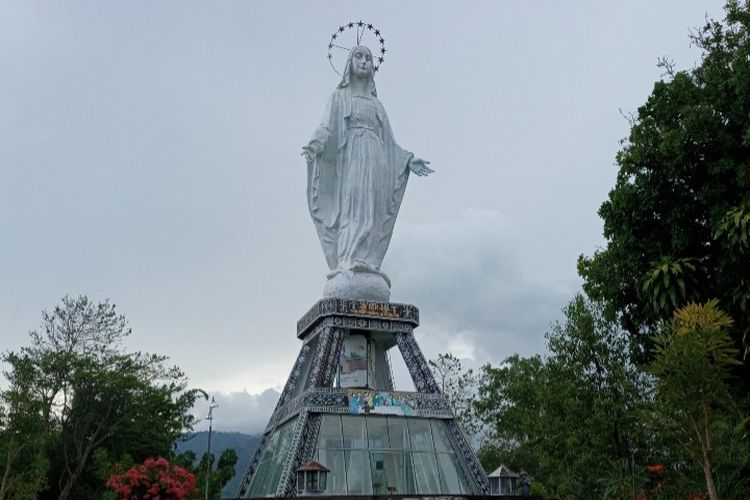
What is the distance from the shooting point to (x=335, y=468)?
61.8 feet

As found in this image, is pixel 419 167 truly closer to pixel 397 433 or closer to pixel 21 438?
pixel 397 433

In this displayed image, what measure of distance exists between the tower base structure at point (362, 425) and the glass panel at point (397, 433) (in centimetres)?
3

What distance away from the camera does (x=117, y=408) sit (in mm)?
31312

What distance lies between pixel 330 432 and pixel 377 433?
4.16 ft

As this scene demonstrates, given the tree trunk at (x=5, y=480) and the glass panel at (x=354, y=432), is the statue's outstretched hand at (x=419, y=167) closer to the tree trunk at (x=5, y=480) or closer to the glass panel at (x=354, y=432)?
the glass panel at (x=354, y=432)

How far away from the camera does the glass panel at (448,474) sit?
19.3m

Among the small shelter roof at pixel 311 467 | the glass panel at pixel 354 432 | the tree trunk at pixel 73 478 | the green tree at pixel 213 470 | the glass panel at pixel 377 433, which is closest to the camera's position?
the small shelter roof at pixel 311 467

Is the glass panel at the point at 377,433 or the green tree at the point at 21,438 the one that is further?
the green tree at the point at 21,438

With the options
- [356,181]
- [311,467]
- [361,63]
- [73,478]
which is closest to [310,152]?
[356,181]

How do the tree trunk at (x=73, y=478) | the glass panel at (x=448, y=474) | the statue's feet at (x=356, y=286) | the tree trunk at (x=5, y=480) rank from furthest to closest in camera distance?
the tree trunk at (x=73, y=478), the tree trunk at (x=5, y=480), the statue's feet at (x=356, y=286), the glass panel at (x=448, y=474)

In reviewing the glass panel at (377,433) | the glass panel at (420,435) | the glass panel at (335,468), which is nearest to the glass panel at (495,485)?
the glass panel at (420,435)

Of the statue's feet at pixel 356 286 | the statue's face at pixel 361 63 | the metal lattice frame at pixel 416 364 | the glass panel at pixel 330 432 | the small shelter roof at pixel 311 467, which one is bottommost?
the small shelter roof at pixel 311 467

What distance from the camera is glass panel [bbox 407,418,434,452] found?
65.5 feet

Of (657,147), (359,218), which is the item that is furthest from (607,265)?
(359,218)
